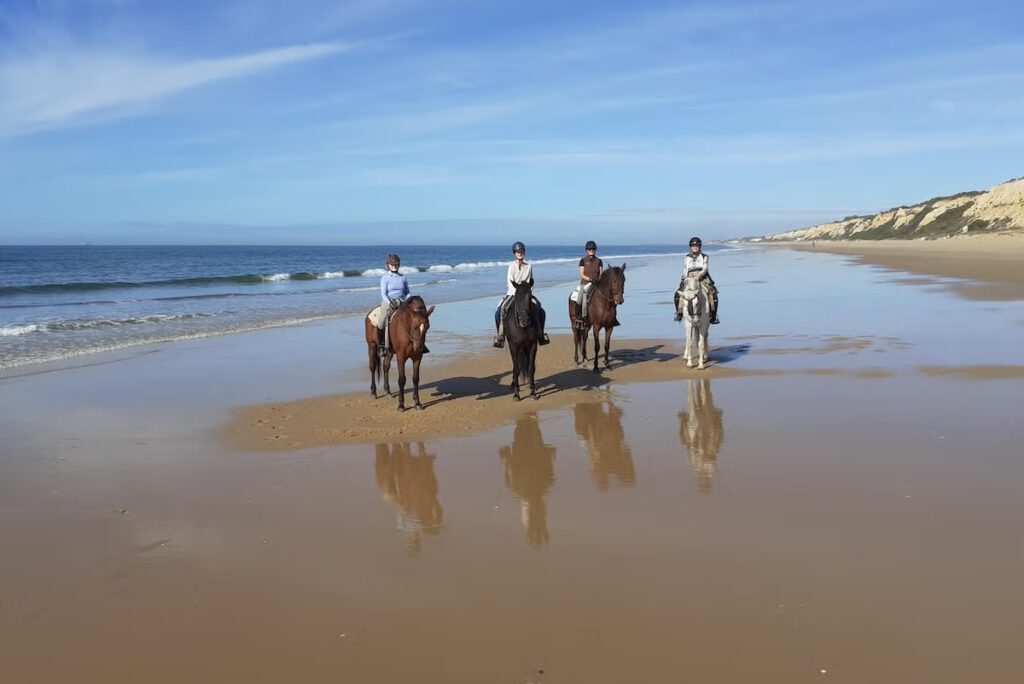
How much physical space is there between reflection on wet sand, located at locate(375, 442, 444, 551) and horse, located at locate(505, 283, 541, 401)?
2.55 metres

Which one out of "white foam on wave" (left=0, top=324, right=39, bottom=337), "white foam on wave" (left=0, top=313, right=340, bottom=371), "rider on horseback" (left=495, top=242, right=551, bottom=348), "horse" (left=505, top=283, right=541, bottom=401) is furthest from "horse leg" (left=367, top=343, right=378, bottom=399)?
"white foam on wave" (left=0, top=324, right=39, bottom=337)

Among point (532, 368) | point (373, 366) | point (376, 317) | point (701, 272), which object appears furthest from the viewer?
point (701, 272)

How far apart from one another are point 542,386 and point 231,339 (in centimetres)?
939

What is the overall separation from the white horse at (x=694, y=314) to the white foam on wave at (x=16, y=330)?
52.3 feet

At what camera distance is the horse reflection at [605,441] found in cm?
655

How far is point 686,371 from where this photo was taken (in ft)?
38.7

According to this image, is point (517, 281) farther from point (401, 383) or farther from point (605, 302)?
point (605, 302)

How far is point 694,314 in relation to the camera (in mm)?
11992

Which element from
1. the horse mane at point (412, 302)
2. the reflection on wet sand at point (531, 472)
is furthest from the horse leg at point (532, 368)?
the horse mane at point (412, 302)

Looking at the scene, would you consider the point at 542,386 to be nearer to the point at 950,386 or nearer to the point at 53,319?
the point at 950,386

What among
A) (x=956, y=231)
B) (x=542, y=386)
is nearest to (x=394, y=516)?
(x=542, y=386)

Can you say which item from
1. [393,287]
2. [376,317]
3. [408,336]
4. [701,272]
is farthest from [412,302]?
[701,272]

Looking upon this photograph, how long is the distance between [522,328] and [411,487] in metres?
3.92

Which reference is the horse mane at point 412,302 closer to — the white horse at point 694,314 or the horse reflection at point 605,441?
the horse reflection at point 605,441
